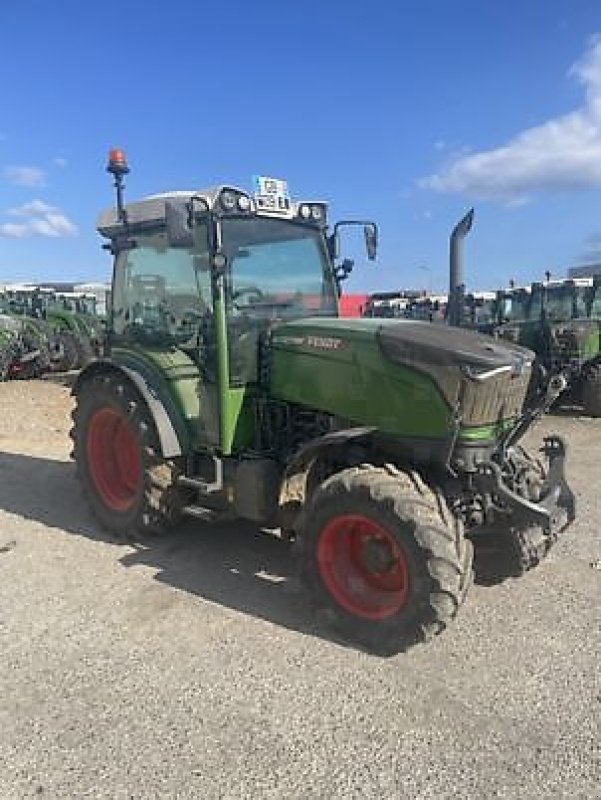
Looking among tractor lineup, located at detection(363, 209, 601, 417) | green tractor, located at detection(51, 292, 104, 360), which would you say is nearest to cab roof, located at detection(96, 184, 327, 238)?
tractor lineup, located at detection(363, 209, 601, 417)

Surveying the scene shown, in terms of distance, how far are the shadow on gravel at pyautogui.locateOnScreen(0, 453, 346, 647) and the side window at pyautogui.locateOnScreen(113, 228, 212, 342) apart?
145 centimetres

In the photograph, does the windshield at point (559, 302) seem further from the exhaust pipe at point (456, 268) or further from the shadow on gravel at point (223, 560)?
the shadow on gravel at point (223, 560)

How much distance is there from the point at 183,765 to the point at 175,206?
111 inches

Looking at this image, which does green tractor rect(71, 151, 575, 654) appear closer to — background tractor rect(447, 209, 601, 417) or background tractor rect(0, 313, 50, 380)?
background tractor rect(447, 209, 601, 417)

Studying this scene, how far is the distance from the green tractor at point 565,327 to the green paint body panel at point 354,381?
21.9 ft

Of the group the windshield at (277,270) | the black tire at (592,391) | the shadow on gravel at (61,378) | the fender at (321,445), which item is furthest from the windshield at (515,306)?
the fender at (321,445)

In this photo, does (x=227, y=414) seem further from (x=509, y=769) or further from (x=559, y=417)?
(x=559, y=417)

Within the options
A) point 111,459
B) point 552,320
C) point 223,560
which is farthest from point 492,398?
point 552,320

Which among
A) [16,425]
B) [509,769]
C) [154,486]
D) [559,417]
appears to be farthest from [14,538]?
[559,417]

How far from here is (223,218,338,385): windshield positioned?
468 centimetres

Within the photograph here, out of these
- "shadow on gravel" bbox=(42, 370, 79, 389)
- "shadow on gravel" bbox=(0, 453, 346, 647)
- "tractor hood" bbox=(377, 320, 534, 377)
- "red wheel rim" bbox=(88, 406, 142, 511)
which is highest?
"tractor hood" bbox=(377, 320, 534, 377)

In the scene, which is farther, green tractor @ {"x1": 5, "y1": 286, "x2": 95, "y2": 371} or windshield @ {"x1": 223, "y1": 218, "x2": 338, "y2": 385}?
green tractor @ {"x1": 5, "y1": 286, "x2": 95, "y2": 371}

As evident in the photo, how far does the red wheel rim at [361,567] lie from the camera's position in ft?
12.5

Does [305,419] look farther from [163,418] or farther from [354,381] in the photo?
[163,418]
